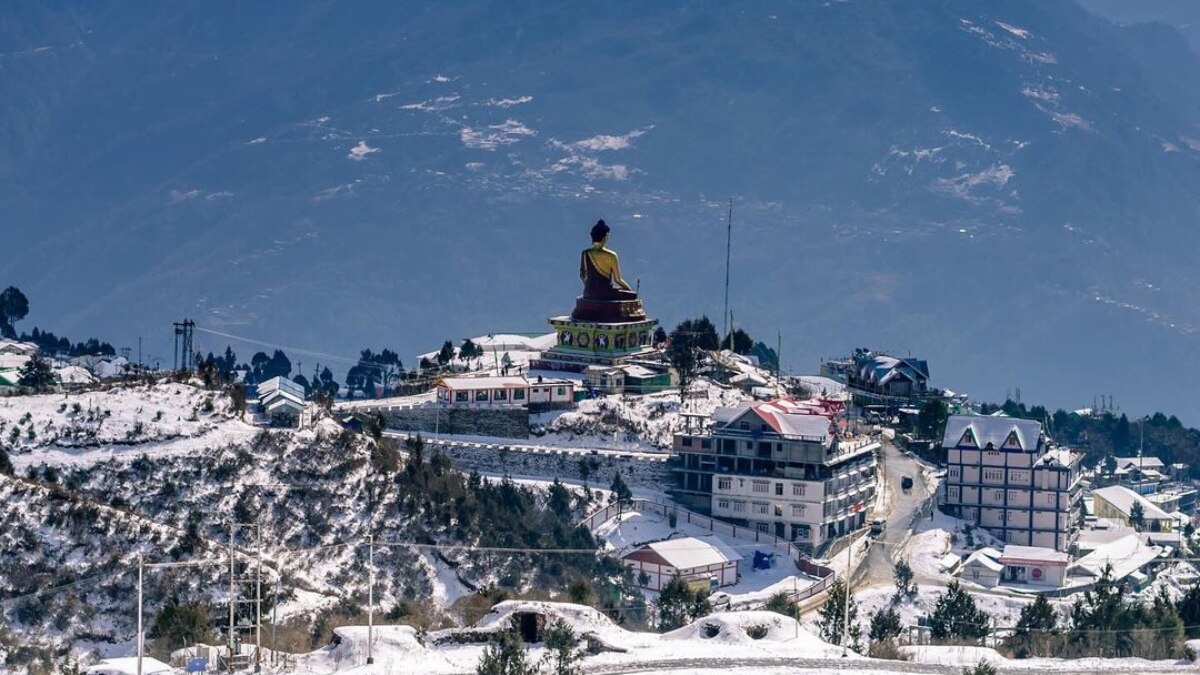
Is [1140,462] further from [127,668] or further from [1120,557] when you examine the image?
[127,668]

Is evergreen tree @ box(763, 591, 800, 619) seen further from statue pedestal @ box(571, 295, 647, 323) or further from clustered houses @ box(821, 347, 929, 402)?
clustered houses @ box(821, 347, 929, 402)

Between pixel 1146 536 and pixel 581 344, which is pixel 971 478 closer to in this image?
pixel 1146 536

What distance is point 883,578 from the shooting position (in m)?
87.9

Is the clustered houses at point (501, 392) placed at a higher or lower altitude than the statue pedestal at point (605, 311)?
lower

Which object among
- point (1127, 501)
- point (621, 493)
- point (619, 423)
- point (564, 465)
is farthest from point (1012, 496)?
point (564, 465)

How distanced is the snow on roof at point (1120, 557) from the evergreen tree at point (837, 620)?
1690 cm

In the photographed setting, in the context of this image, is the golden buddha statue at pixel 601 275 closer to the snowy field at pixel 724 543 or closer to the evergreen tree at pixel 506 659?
the snowy field at pixel 724 543

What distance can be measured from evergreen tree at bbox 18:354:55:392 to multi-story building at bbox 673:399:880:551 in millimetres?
23521

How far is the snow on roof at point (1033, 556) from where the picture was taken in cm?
9088

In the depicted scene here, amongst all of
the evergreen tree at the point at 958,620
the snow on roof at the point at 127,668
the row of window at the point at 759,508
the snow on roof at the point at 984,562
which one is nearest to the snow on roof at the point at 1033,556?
the snow on roof at the point at 984,562

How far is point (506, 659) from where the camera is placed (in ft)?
190

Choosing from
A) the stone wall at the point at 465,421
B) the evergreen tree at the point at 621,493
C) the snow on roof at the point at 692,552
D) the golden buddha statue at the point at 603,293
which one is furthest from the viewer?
the golden buddha statue at the point at 603,293

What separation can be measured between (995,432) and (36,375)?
36546 millimetres

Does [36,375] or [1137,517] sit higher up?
[36,375]
